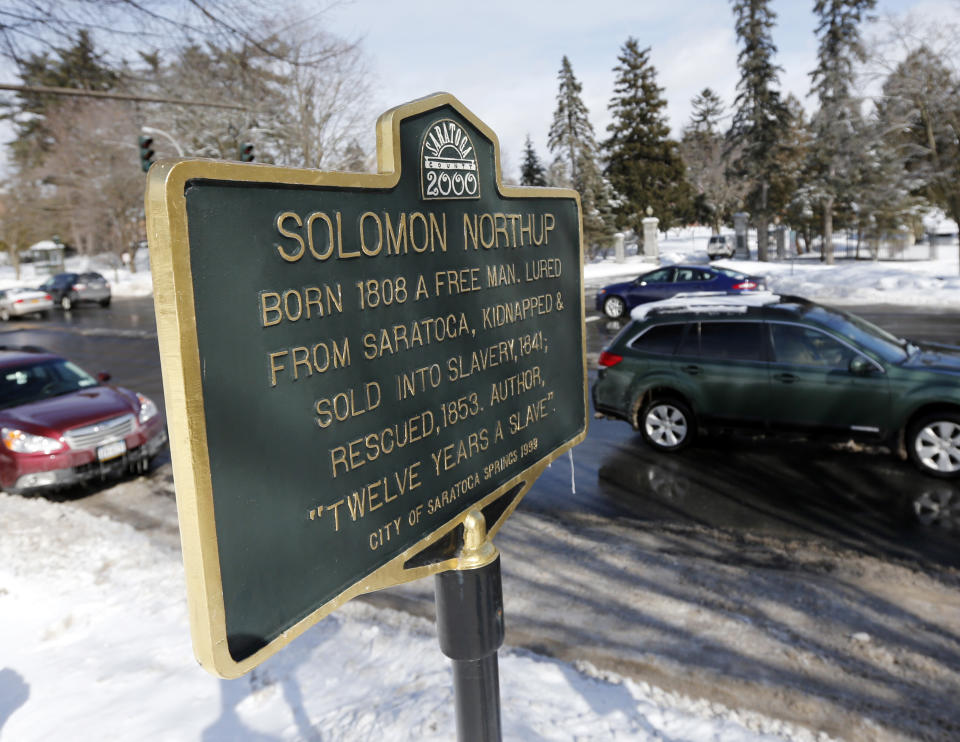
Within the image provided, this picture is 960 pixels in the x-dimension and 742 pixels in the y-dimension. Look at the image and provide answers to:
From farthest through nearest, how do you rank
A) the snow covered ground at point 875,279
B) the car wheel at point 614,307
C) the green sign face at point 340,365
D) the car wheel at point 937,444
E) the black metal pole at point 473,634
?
the snow covered ground at point 875,279, the car wheel at point 614,307, the car wheel at point 937,444, the black metal pole at point 473,634, the green sign face at point 340,365

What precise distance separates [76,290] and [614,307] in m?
26.2

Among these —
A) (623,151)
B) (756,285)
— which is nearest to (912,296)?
(756,285)

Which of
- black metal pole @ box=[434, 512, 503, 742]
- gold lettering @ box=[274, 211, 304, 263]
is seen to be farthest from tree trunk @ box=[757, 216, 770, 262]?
gold lettering @ box=[274, 211, 304, 263]

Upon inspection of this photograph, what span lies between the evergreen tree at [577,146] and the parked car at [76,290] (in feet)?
108

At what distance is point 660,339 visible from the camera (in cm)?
942

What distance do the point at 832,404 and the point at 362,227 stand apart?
24.1ft

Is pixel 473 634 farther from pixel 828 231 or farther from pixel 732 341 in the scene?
pixel 828 231

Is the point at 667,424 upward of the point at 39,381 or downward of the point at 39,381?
downward

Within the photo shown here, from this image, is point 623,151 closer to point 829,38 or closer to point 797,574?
point 829,38

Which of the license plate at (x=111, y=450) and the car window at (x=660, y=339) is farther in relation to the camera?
the car window at (x=660, y=339)

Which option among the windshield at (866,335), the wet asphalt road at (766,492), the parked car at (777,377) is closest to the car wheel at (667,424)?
the parked car at (777,377)

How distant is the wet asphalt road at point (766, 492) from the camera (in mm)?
6566

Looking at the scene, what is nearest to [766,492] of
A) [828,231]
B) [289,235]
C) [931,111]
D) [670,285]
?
[289,235]

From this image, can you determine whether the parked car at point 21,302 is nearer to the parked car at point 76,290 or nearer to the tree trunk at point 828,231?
the parked car at point 76,290
